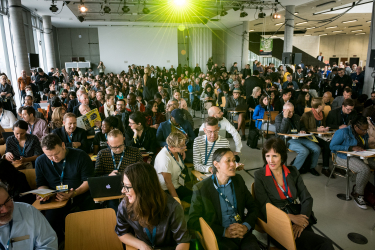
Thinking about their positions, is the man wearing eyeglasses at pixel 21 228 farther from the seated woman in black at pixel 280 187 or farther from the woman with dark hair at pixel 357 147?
the woman with dark hair at pixel 357 147

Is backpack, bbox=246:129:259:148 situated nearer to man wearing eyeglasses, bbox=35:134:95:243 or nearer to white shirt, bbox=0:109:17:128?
man wearing eyeglasses, bbox=35:134:95:243

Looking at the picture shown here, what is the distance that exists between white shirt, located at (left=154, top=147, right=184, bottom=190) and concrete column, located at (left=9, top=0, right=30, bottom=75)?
9.51 metres

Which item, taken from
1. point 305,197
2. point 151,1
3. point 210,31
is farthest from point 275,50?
point 305,197

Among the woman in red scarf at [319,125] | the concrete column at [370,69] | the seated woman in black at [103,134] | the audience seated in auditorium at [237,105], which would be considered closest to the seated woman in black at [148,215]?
the seated woman in black at [103,134]

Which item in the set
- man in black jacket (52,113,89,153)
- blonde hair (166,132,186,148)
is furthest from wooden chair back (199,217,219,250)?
man in black jacket (52,113,89,153)

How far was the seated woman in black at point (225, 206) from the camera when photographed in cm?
203

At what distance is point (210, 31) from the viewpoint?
67.7 feet

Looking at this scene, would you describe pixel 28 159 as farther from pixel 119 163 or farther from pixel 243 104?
pixel 243 104

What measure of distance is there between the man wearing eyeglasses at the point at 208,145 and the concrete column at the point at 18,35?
9457 millimetres

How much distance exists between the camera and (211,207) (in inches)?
83.0

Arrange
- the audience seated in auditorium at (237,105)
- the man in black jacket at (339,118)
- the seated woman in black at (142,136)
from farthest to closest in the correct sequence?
the audience seated in auditorium at (237,105) → the man in black jacket at (339,118) → the seated woman in black at (142,136)

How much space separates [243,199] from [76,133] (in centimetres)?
285

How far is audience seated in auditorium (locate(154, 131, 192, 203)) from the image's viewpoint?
2.73 metres

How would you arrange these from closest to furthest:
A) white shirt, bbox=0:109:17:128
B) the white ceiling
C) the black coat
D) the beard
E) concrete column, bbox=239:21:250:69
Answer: the beard
the black coat
white shirt, bbox=0:109:17:128
the white ceiling
concrete column, bbox=239:21:250:69
